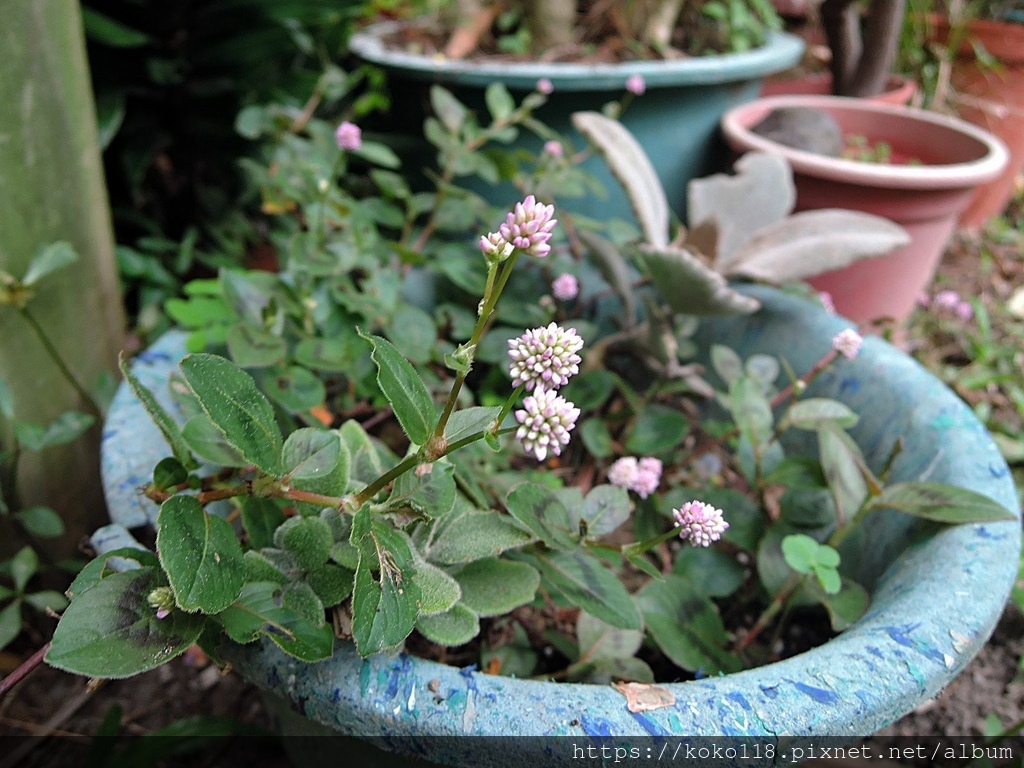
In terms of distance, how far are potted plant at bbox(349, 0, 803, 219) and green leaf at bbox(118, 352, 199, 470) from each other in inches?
43.5

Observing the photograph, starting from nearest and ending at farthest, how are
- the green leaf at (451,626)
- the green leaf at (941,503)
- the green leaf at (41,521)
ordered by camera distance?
the green leaf at (451,626) < the green leaf at (941,503) < the green leaf at (41,521)

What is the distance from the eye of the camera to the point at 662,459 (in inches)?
40.0

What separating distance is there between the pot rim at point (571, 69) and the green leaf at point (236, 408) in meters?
1.15

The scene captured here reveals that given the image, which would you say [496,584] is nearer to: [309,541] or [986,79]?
[309,541]

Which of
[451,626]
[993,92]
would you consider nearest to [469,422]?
[451,626]

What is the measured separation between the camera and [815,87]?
7.84 ft

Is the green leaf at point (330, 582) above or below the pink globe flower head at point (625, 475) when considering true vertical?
above

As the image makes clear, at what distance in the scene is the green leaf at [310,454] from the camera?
529 millimetres

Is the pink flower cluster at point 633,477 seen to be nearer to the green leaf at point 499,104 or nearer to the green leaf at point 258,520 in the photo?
the green leaf at point 258,520

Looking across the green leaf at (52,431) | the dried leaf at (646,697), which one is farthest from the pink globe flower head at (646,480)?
the green leaf at (52,431)

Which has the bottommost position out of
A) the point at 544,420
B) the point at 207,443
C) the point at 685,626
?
the point at 685,626

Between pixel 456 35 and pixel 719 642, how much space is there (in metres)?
1.43

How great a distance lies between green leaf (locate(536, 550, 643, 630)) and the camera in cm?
59

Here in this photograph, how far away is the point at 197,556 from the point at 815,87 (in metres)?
2.46
